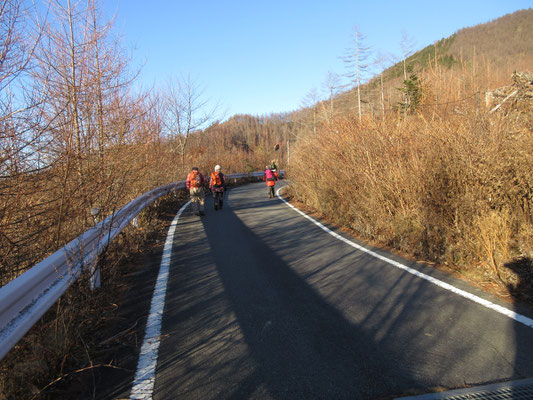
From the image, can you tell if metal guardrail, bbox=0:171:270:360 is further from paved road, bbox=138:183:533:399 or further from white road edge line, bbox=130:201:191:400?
paved road, bbox=138:183:533:399

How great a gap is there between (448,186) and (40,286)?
6274 mm

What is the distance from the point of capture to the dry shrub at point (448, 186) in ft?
18.6

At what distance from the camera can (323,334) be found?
3859 millimetres

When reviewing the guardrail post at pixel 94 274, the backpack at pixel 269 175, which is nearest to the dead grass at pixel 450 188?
the guardrail post at pixel 94 274

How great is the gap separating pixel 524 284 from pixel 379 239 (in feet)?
10.8

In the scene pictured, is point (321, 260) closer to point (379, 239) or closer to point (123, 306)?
point (379, 239)

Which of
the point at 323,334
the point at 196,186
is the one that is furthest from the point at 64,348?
the point at 196,186

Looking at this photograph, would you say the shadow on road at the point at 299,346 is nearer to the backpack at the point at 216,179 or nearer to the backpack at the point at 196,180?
the backpack at the point at 196,180

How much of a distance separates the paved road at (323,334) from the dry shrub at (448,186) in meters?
0.80

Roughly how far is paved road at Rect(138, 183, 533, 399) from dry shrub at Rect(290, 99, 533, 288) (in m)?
0.80

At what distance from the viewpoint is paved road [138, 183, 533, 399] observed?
9.95 feet

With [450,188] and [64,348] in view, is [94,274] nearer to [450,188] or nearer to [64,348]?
[64,348]

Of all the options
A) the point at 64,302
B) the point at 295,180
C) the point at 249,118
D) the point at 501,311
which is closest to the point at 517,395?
A: the point at 501,311

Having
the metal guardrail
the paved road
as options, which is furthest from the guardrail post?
the paved road
